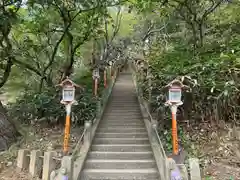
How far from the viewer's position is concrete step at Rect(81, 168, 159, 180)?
6.12m

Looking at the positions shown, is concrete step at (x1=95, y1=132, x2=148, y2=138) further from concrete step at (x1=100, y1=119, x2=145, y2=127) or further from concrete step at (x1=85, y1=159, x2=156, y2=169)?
concrete step at (x1=85, y1=159, x2=156, y2=169)

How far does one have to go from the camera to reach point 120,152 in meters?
7.14

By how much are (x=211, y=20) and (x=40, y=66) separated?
869cm

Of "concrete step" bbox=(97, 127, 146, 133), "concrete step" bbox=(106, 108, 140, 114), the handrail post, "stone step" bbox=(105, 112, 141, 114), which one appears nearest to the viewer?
the handrail post

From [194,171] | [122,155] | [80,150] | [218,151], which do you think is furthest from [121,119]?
[194,171]

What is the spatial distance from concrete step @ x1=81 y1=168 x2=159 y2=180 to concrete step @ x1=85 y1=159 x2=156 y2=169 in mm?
262

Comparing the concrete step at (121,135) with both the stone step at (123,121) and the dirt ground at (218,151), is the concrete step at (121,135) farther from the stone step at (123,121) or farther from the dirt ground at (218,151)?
the dirt ground at (218,151)

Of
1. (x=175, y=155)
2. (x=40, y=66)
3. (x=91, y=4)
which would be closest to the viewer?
(x=175, y=155)

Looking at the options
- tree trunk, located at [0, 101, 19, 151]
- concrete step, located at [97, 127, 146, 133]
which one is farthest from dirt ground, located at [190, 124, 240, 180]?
tree trunk, located at [0, 101, 19, 151]

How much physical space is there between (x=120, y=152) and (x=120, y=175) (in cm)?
102

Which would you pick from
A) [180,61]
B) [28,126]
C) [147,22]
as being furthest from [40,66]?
[147,22]

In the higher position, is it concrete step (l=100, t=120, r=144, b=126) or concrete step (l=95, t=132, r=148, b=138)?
concrete step (l=100, t=120, r=144, b=126)

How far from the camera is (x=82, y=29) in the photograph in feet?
39.4

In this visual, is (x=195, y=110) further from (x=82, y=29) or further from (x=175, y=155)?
(x=82, y=29)
